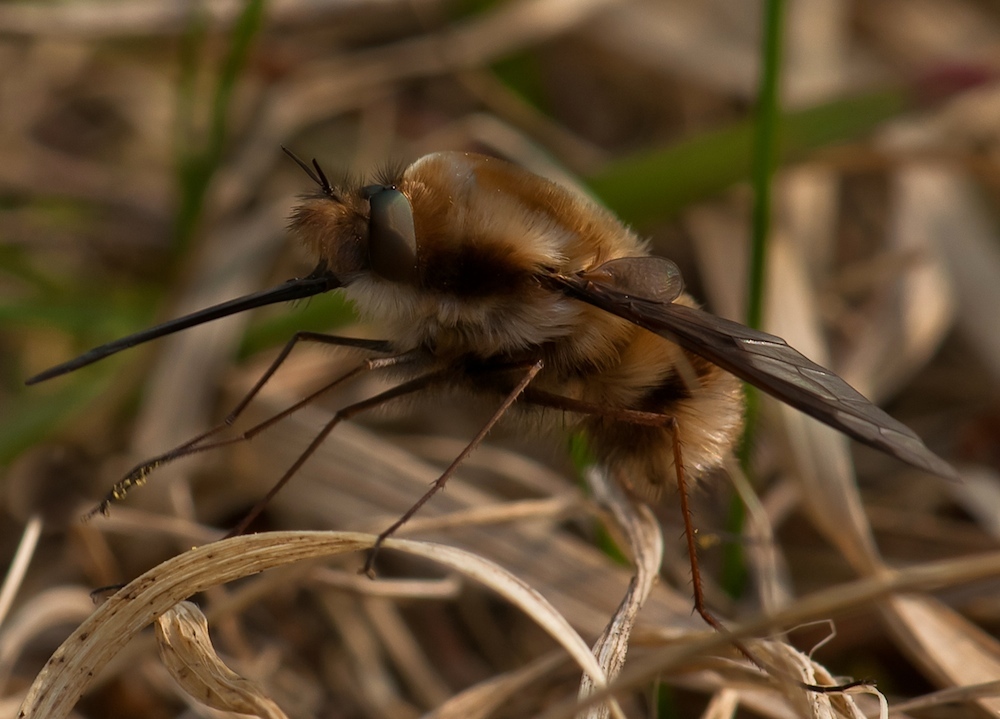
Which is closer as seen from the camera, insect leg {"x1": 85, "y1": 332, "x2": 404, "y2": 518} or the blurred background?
insect leg {"x1": 85, "y1": 332, "x2": 404, "y2": 518}

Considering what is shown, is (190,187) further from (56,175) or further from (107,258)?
(56,175)

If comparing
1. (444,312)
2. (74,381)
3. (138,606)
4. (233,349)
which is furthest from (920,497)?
(74,381)

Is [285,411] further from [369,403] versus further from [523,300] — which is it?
[523,300]

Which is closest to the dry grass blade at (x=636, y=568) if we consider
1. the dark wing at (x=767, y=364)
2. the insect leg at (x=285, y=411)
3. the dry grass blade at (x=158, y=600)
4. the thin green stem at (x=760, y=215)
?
the dry grass blade at (x=158, y=600)

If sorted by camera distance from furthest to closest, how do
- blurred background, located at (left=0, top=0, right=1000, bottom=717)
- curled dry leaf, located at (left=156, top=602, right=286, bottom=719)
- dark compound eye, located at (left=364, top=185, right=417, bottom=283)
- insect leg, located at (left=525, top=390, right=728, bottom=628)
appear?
blurred background, located at (left=0, top=0, right=1000, bottom=717) < insect leg, located at (left=525, top=390, right=728, bottom=628) < dark compound eye, located at (left=364, top=185, right=417, bottom=283) < curled dry leaf, located at (left=156, top=602, right=286, bottom=719)

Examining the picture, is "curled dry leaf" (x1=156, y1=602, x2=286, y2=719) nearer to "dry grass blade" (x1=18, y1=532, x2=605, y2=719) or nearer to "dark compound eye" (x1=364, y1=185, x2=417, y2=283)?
"dry grass blade" (x1=18, y1=532, x2=605, y2=719)

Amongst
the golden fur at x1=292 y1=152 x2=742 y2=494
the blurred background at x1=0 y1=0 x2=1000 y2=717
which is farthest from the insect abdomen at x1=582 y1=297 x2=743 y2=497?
the blurred background at x1=0 y1=0 x2=1000 y2=717

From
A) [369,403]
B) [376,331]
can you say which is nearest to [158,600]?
[369,403]

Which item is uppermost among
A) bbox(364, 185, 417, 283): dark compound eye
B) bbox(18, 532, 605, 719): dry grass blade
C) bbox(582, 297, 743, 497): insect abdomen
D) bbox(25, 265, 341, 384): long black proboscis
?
bbox(364, 185, 417, 283): dark compound eye
